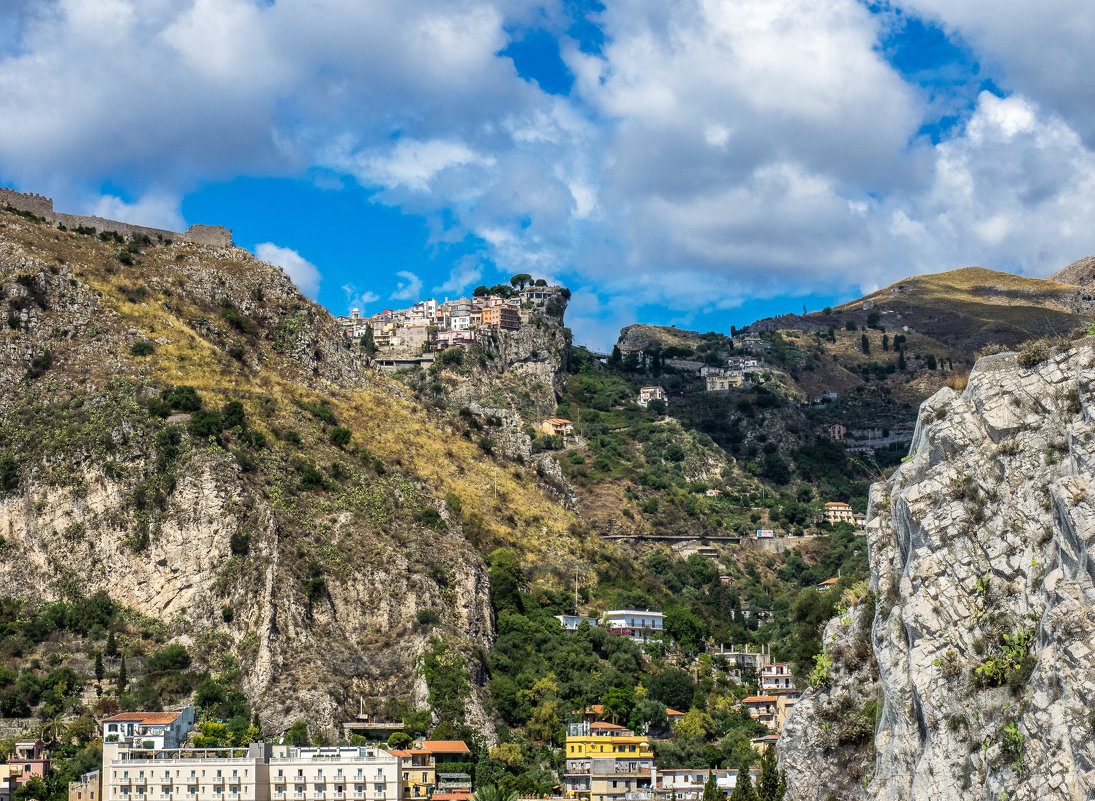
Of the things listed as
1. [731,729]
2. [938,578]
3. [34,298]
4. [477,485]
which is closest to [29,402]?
[34,298]

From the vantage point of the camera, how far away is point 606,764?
9125 centimetres

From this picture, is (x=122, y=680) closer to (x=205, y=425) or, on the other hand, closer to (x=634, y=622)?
(x=205, y=425)

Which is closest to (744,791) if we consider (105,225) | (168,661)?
(168,661)

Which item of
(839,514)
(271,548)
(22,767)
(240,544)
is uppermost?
(839,514)

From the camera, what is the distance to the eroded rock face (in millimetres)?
36188

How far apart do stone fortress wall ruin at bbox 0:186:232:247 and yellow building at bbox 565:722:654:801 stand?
69299 mm

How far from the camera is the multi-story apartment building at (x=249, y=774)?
240 ft

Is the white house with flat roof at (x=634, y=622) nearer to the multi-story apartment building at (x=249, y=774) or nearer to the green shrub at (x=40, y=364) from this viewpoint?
the multi-story apartment building at (x=249, y=774)

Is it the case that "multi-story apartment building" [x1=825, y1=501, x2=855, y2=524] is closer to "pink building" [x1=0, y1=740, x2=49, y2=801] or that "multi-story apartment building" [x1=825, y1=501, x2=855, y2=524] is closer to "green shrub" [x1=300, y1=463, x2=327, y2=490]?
"green shrub" [x1=300, y1=463, x2=327, y2=490]

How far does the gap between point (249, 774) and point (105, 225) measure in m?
77.5

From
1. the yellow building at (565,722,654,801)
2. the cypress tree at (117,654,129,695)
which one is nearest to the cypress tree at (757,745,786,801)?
the yellow building at (565,722,654,801)

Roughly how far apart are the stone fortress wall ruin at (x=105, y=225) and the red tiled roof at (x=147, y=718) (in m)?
65.1

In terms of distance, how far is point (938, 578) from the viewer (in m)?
42.7

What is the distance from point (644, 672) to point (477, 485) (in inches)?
972
